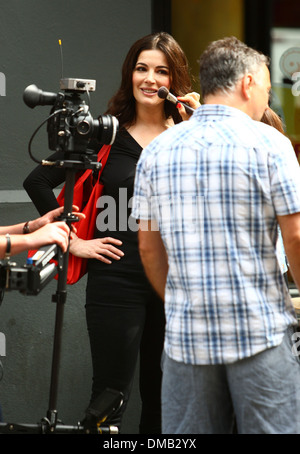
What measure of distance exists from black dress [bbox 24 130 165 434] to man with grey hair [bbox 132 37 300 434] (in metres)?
0.92

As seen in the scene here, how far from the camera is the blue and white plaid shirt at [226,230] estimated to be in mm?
2160

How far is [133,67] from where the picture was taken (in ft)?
11.5

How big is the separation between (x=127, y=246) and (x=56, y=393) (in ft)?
2.44

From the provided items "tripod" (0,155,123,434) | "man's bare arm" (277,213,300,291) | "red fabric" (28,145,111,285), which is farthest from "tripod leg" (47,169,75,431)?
"man's bare arm" (277,213,300,291)

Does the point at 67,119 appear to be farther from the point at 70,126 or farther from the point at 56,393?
the point at 56,393

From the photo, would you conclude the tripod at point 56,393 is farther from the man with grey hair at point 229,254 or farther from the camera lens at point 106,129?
the man with grey hair at point 229,254

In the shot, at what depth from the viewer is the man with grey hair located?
7.11ft

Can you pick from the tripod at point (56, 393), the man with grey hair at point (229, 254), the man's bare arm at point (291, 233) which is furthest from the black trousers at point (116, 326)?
the man's bare arm at point (291, 233)

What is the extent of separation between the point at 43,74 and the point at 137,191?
205 cm

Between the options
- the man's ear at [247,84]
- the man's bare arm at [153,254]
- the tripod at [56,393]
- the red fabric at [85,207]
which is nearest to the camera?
the man's ear at [247,84]

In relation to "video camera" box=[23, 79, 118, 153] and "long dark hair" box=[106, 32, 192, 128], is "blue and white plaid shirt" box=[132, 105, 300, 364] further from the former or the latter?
"long dark hair" box=[106, 32, 192, 128]

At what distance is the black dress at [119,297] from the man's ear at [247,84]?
1084mm

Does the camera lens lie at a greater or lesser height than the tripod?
greater

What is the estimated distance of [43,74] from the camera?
4203 mm
